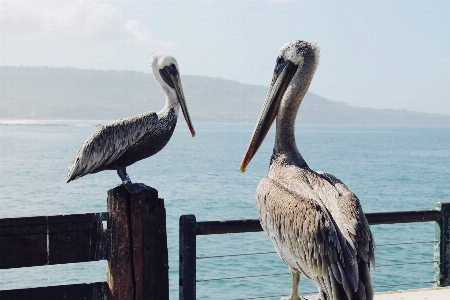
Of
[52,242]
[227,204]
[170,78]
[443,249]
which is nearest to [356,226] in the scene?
[52,242]

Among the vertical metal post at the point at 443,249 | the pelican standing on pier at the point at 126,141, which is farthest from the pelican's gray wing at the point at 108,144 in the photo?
the vertical metal post at the point at 443,249

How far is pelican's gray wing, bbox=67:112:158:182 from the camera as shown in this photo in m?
5.21

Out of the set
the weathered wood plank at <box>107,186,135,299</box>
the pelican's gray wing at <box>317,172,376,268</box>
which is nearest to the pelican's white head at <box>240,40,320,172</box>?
the pelican's gray wing at <box>317,172,376,268</box>

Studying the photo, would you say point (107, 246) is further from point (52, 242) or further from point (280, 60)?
point (280, 60)

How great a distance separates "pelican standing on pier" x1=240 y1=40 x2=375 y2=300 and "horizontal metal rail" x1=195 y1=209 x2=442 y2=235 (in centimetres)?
39

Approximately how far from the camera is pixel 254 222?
13.8 ft

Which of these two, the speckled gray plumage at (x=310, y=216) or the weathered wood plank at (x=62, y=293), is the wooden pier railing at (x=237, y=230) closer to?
the speckled gray plumage at (x=310, y=216)

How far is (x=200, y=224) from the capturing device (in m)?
4.00

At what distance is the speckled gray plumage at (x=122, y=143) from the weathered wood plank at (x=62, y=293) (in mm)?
1776

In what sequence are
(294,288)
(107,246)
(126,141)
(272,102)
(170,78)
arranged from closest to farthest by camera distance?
(107,246) < (294,288) < (272,102) < (126,141) < (170,78)

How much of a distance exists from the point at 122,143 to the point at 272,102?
1651 millimetres

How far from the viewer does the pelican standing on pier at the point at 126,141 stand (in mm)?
5238

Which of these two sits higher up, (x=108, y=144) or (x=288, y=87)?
(x=288, y=87)

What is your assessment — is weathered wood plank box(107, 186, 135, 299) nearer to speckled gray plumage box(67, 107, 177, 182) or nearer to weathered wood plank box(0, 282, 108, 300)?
weathered wood plank box(0, 282, 108, 300)
